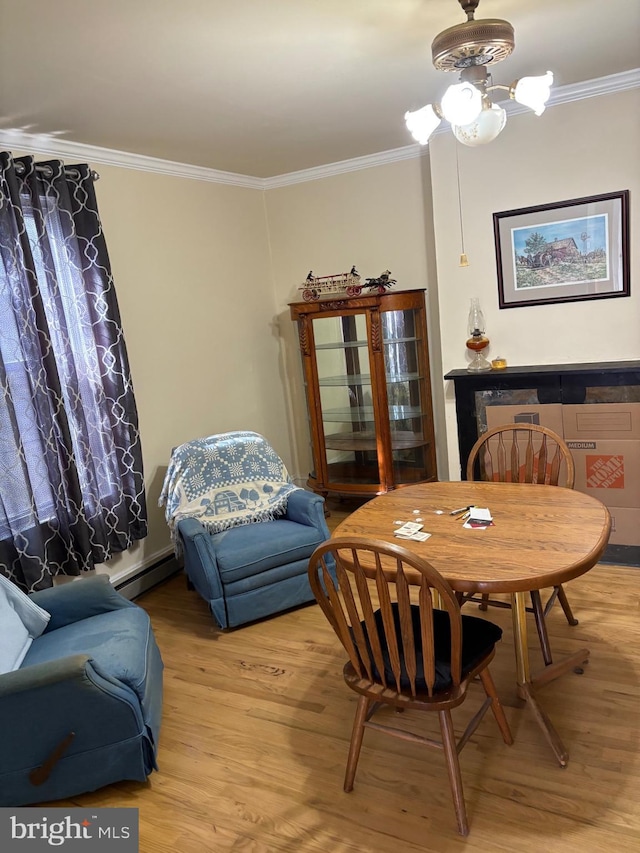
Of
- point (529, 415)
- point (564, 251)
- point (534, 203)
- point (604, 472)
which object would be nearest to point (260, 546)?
point (529, 415)

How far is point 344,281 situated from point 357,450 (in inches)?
45.8

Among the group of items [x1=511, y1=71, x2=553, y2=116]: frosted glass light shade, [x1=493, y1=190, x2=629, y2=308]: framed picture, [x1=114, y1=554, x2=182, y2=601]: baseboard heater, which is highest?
[x1=511, y1=71, x2=553, y2=116]: frosted glass light shade

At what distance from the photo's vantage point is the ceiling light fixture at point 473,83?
1912 mm

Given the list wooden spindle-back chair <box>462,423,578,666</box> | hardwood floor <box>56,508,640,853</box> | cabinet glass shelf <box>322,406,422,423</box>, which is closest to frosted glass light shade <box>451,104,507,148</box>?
wooden spindle-back chair <box>462,423,578,666</box>

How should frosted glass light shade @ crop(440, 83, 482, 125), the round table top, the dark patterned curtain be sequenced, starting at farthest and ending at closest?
the dark patterned curtain → frosted glass light shade @ crop(440, 83, 482, 125) → the round table top

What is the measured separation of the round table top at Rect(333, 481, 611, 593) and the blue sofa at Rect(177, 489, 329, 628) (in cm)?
78

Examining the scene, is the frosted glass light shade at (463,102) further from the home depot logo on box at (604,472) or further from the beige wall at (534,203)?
the home depot logo on box at (604,472)

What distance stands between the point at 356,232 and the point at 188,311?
1373 mm

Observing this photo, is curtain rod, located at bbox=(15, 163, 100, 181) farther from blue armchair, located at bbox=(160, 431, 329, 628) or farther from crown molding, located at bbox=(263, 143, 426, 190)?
crown molding, located at bbox=(263, 143, 426, 190)

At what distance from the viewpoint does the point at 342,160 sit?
4.35 m

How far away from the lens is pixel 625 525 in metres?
3.41

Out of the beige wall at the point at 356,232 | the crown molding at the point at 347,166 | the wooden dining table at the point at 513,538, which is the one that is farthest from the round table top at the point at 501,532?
the crown molding at the point at 347,166

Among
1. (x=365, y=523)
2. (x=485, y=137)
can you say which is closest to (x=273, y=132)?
(x=485, y=137)

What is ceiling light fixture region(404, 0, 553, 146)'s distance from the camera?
191cm
